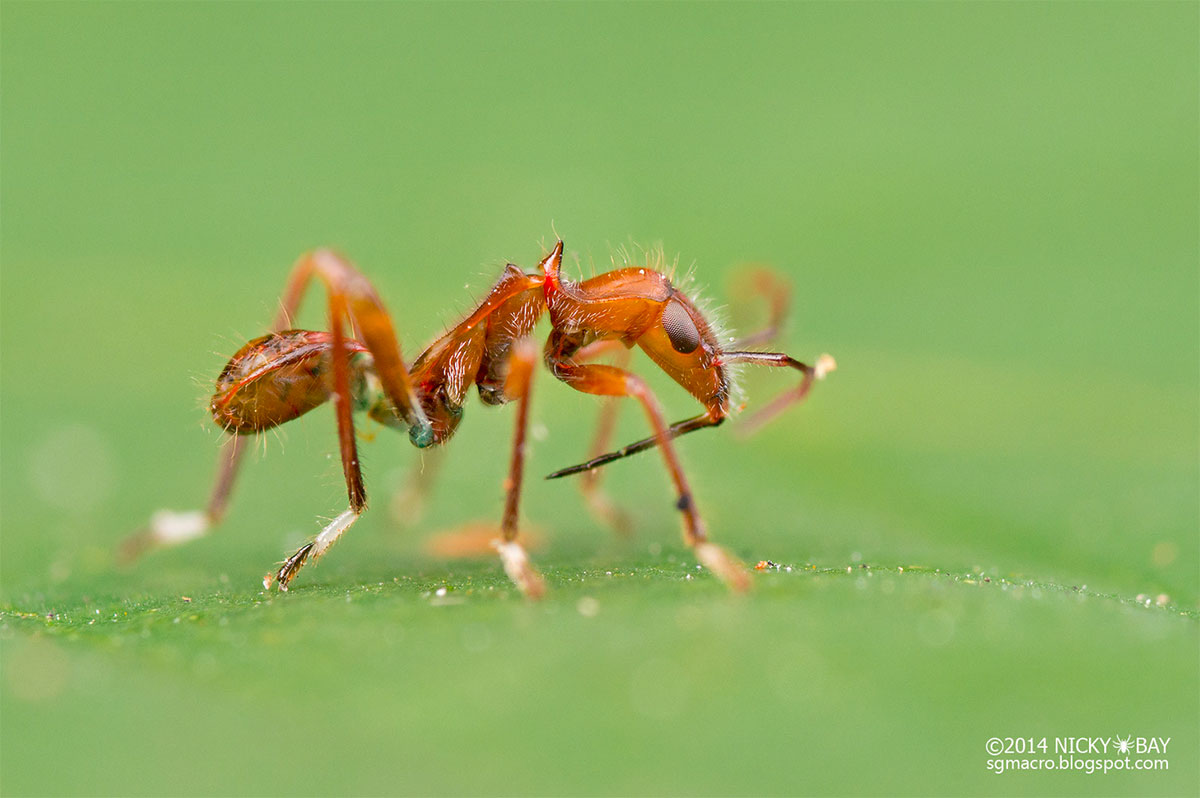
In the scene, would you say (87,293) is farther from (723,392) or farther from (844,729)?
(844,729)

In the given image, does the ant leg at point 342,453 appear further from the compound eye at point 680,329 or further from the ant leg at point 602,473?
the compound eye at point 680,329

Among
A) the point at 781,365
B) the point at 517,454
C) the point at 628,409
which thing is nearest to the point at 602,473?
the point at 628,409

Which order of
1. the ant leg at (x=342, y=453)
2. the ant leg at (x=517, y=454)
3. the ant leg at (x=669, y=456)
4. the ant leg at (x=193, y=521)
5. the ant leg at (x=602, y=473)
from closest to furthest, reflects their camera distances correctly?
the ant leg at (x=669, y=456), the ant leg at (x=517, y=454), the ant leg at (x=342, y=453), the ant leg at (x=193, y=521), the ant leg at (x=602, y=473)

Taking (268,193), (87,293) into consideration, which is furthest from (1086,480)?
(87,293)

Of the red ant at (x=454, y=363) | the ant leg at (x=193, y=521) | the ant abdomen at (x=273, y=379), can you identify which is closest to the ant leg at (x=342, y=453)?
the red ant at (x=454, y=363)

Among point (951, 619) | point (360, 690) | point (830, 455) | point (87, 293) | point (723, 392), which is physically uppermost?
point (87, 293)

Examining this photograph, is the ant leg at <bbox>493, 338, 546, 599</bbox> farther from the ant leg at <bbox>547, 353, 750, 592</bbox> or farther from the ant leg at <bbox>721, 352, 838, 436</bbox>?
the ant leg at <bbox>721, 352, 838, 436</bbox>
